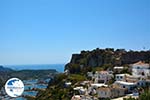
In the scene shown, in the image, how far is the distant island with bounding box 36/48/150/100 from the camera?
27031 mm

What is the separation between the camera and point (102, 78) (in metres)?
33.9

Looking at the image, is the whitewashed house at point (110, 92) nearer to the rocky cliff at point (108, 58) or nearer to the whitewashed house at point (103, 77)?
the whitewashed house at point (103, 77)

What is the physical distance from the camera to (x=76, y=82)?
3491cm

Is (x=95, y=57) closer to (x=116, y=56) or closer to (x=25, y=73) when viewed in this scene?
(x=116, y=56)

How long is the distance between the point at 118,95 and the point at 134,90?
1317 millimetres

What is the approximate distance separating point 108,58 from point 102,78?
43.1 ft

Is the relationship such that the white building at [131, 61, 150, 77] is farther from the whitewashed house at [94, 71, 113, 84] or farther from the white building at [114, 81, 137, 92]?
the white building at [114, 81, 137, 92]

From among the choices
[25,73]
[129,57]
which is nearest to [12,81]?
[129,57]

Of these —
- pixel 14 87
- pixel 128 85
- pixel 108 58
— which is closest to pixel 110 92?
pixel 128 85

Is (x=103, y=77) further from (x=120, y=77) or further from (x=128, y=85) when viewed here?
(x=128, y=85)

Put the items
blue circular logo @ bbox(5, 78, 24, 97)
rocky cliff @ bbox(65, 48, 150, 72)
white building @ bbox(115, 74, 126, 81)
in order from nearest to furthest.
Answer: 1. blue circular logo @ bbox(5, 78, 24, 97)
2. white building @ bbox(115, 74, 126, 81)
3. rocky cliff @ bbox(65, 48, 150, 72)

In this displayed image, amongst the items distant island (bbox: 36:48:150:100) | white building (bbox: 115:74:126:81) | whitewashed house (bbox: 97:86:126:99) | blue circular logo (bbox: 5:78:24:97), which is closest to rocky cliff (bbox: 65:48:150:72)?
distant island (bbox: 36:48:150:100)

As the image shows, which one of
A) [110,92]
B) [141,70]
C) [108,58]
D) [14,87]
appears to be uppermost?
[108,58]

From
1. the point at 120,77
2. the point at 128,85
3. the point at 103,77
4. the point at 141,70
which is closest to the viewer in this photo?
the point at 128,85
